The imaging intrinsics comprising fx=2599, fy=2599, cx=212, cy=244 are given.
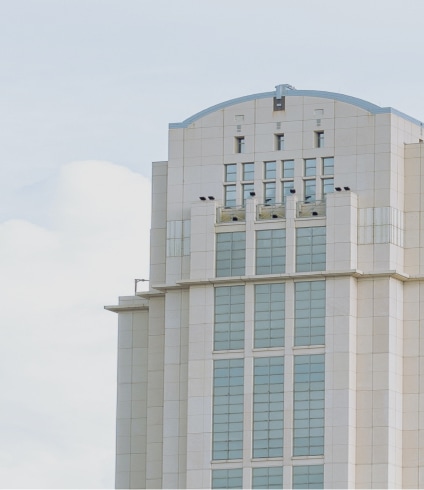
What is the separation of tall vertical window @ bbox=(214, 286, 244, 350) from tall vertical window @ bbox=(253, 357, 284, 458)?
6.87 ft

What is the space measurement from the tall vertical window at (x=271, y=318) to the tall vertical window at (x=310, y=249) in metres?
1.68

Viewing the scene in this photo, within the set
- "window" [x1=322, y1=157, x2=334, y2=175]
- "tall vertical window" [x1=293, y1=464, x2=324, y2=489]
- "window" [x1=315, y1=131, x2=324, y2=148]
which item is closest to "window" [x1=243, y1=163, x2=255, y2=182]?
"window" [x1=315, y1=131, x2=324, y2=148]

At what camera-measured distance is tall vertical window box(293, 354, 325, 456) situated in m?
140

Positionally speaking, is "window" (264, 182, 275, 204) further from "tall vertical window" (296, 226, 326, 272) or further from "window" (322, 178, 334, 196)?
"tall vertical window" (296, 226, 326, 272)

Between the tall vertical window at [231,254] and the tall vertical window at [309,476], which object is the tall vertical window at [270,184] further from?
the tall vertical window at [309,476]

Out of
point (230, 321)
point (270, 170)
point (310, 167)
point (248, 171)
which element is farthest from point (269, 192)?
point (230, 321)

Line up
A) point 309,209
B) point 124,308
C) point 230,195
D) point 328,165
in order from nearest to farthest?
point 309,209, point 328,165, point 230,195, point 124,308

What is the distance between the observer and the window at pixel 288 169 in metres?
145

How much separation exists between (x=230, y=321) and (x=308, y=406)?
6673 mm

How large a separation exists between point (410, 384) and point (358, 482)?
6225mm

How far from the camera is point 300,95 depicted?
5728 inches

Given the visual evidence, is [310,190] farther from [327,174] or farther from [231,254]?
[231,254]

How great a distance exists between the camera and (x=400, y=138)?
144 m

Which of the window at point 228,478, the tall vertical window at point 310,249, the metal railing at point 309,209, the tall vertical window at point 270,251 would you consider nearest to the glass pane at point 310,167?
the metal railing at point 309,209
